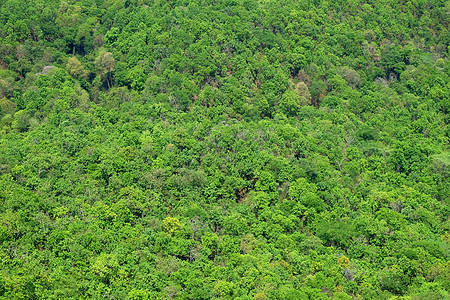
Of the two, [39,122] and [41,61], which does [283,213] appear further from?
[41,61]

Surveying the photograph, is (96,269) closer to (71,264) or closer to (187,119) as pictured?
(71,264)

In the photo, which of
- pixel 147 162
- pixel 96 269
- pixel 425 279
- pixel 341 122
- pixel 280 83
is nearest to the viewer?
pixel 96 269

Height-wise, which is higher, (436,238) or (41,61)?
(41,61)

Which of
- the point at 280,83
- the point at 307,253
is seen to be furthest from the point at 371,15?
the point at 307,253

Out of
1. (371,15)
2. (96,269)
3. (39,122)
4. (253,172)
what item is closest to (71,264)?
(96,269)

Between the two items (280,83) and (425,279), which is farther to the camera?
(280,83)

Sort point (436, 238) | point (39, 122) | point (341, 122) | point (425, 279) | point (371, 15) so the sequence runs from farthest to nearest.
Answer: point (371, 15) → point (341, 122) → point (39, 122) → point (436, 238) → point (425, 279)
